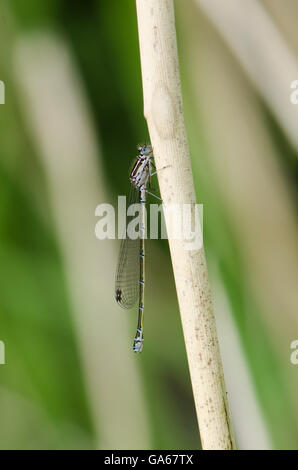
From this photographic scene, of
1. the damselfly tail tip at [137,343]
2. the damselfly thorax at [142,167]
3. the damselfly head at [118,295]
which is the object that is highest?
the damselfly thorax at [142,167]

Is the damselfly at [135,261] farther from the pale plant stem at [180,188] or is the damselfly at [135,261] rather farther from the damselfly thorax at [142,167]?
the pale plant stem at [180,188]

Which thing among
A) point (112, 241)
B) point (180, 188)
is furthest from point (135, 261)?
point (180, 188)

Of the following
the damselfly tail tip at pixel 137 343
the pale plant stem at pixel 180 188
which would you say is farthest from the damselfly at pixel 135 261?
the pale plant stem at pixel 180 188

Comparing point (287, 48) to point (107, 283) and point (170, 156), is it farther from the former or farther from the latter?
point (107, 283)

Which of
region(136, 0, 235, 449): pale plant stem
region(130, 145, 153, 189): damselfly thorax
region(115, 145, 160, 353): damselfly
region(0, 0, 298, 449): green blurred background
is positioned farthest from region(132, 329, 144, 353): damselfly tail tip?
region(136, 0, 235, 449): pale plant stem

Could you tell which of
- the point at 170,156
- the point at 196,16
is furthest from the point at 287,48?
the point at 170,156

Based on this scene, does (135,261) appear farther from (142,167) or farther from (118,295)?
(142,167)
